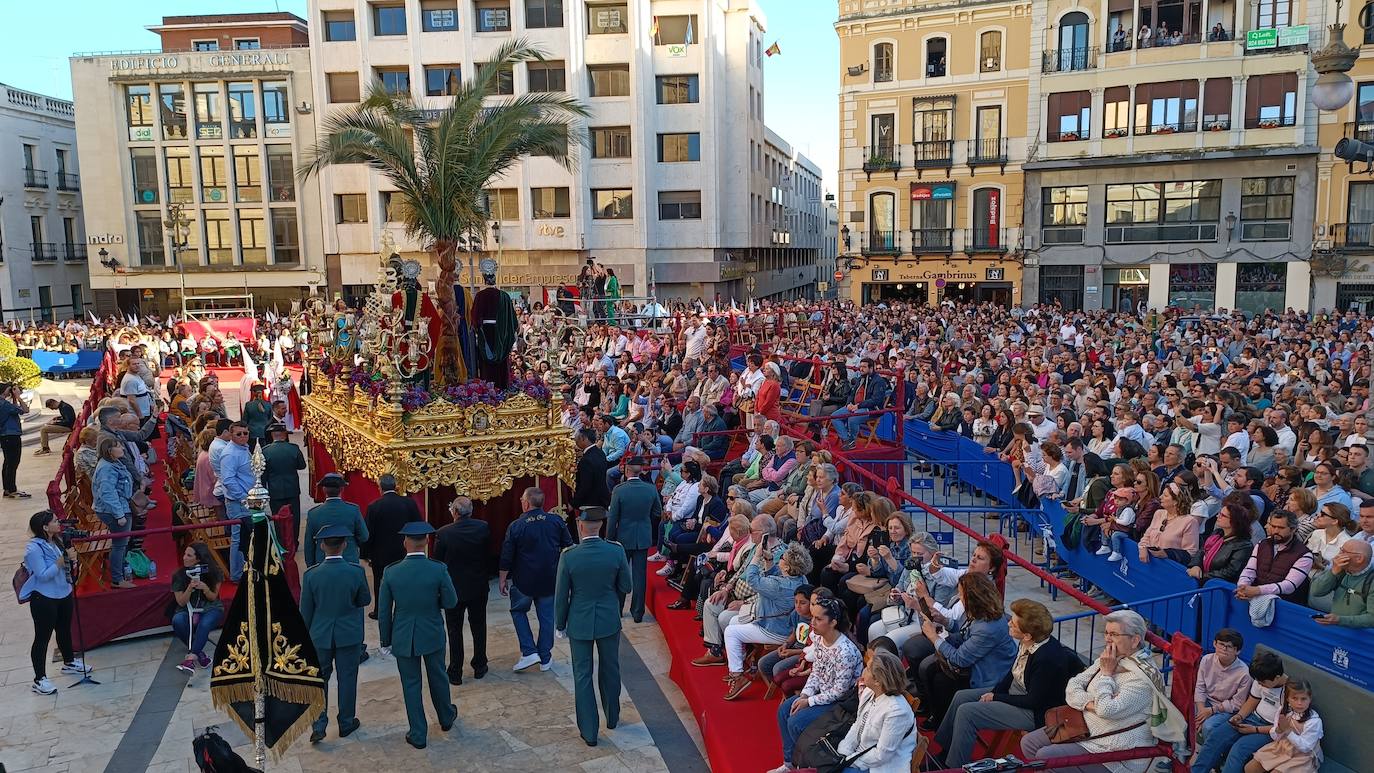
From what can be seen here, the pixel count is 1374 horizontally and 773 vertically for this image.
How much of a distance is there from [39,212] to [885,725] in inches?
2139

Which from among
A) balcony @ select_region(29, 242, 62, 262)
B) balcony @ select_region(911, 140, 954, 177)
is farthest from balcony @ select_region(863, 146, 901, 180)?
balcony @ select_region(29, 242, 62, 262)

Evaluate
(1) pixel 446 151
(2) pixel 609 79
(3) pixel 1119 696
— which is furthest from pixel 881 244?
(3) pixel 1119 696

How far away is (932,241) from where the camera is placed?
4078cm

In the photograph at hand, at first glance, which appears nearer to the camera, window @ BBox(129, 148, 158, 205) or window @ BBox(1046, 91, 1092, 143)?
window @ BBox(1046, 91, 1092, 143)

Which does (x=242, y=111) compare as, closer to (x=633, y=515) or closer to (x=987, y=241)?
(x=987, y=241)

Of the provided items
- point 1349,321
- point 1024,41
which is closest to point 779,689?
point 1349,321

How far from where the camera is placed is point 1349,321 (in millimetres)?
25281

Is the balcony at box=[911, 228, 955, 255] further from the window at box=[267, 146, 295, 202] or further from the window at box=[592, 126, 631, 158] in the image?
the window at box=[267, 146, 295, 202]

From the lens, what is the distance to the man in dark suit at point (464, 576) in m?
8.66

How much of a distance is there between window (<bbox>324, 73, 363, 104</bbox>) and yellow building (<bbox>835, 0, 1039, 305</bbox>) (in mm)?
21606

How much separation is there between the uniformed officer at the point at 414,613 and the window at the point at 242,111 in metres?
44.3

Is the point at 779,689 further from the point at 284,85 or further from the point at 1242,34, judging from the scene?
the point at 284,85

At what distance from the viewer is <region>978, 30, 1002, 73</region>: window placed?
38688 mm

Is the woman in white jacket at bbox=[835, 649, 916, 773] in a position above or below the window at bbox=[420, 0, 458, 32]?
below
